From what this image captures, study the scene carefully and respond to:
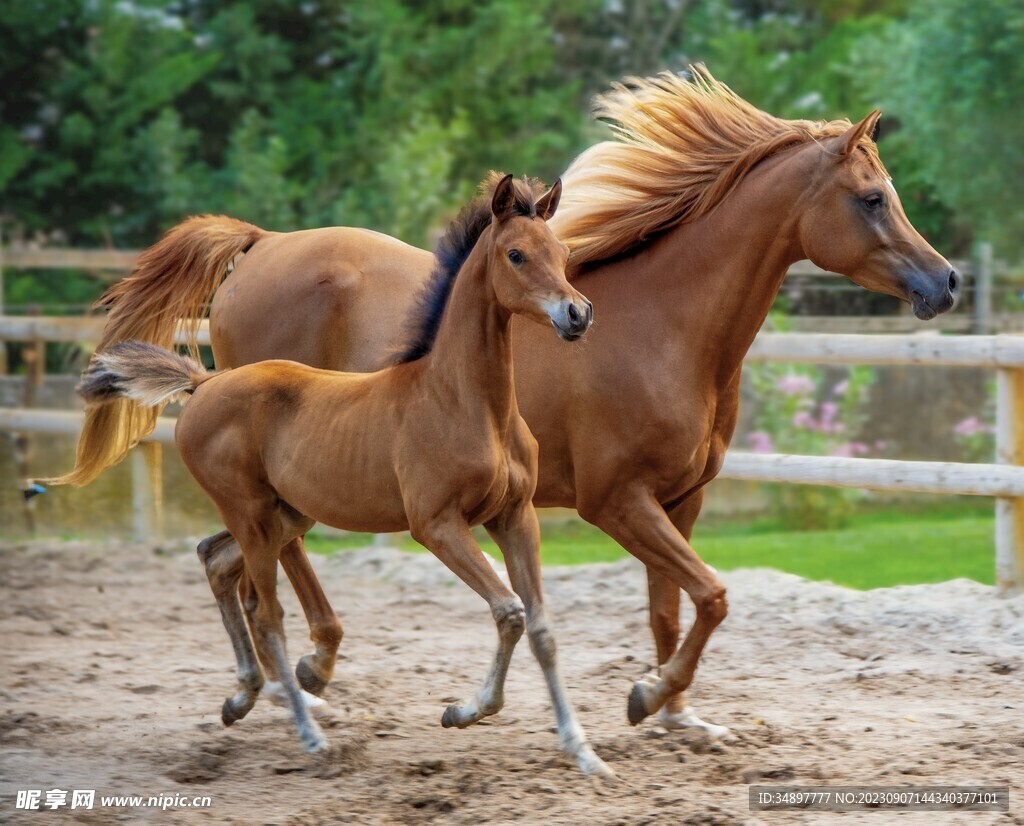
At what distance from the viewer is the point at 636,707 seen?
3.98 m

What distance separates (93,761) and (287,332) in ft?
5.59

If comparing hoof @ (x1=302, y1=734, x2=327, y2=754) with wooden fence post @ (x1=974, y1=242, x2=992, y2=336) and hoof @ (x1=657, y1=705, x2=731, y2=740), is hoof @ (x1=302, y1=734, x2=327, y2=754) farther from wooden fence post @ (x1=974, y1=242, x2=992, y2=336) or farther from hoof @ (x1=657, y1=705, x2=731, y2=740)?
wooden fence post @ (x1=974, y1=242, x2=992, y2=336)

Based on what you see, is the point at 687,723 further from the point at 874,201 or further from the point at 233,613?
the point at 874,201

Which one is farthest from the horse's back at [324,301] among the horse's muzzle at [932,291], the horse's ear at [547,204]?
the horse's muzzle at [932,291]

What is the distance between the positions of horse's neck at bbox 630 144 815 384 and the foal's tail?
161 centimetres

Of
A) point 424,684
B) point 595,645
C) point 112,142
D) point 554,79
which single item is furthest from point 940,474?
point 554,79

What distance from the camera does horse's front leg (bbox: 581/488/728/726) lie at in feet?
12.7

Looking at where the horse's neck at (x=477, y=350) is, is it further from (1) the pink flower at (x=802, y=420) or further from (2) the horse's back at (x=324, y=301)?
(1) the pink flower at (x=802, y=420)

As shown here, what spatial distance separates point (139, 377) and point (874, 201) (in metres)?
2.40

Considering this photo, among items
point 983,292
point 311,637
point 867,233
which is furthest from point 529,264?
point 983,292

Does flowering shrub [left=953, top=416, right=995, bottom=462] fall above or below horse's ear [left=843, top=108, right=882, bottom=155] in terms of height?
below

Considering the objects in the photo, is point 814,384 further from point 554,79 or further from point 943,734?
point 554,79

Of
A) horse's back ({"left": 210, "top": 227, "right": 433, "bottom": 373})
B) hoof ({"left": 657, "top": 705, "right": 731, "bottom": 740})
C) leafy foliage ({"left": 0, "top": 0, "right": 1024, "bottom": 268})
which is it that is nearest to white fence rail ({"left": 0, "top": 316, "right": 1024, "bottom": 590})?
hoof ({"left": 657, "top": 705, "right": 731, "bottom": 740})

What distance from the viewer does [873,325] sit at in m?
9.67
